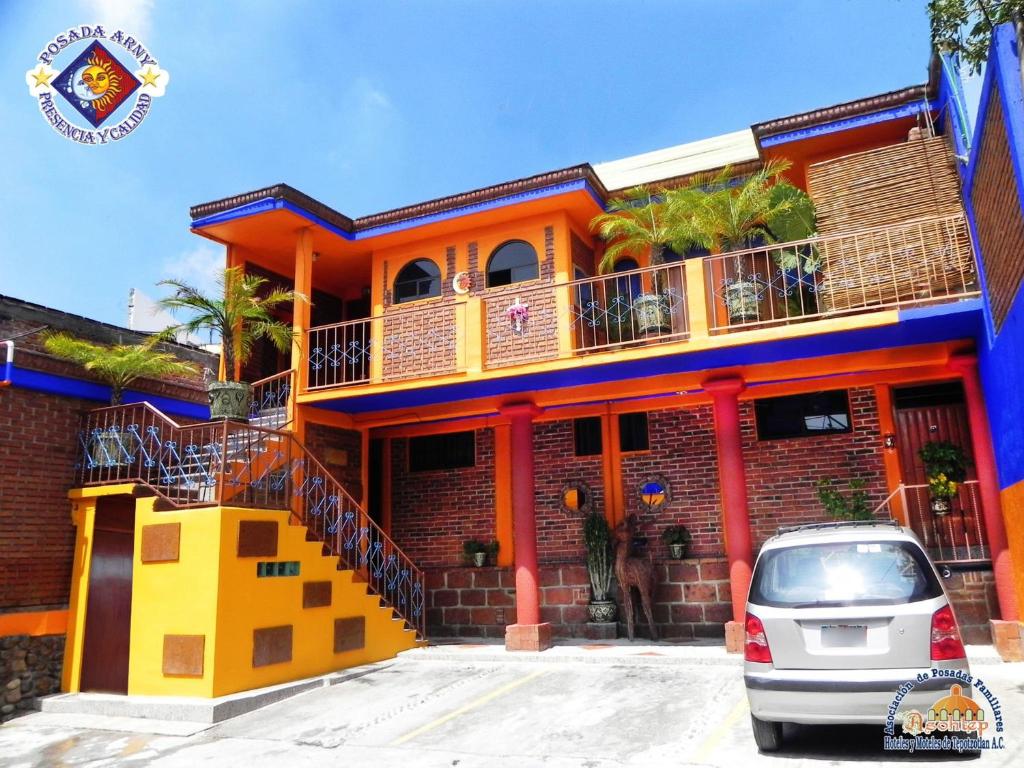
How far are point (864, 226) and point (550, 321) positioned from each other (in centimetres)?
446

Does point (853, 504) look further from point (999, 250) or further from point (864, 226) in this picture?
point (999, 250)

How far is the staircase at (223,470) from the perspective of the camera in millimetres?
9227

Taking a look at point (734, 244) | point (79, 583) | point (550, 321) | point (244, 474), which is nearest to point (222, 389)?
point (244, 474)

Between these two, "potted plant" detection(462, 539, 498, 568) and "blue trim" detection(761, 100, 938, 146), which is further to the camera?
"potted plant" detection(462, 539, 498, 568)

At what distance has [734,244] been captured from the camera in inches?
408

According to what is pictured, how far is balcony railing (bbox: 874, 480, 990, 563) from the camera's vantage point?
9.62 m

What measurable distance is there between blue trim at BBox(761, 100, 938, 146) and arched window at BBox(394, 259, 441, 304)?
5.58 m

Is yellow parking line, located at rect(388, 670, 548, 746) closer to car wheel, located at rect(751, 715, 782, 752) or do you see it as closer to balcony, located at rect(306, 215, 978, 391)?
car wheel, located at rect(751, 715, 782, 752)

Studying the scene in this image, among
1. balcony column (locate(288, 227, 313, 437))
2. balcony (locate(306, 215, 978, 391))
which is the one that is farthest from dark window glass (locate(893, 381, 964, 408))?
balcony column (locate(288, 227, 313, 437))

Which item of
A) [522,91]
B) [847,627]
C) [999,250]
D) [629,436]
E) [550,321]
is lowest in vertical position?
[847,627]

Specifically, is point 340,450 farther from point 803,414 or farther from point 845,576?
point 845,576

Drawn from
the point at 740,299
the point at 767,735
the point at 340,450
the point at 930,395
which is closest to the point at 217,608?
the point at 340,450

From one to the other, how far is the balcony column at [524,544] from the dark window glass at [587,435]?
168 cm

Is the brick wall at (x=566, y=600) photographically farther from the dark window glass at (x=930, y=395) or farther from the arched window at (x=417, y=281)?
the arched window at (x=417, y=281)
